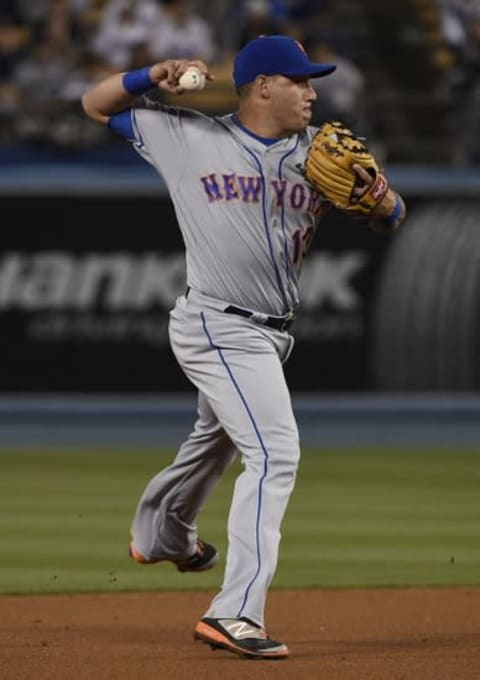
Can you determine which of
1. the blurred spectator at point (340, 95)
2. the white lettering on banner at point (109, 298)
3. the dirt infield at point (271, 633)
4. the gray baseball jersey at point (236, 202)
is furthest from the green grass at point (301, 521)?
the blurred spectator at point (340, 95)

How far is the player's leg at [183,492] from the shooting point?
244 inches

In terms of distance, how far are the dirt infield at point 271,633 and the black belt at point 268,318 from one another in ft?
3.69

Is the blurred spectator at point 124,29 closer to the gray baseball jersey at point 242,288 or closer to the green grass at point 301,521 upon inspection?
the green grass at point 301,521

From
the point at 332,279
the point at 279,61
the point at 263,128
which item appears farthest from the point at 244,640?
the point at 332,279

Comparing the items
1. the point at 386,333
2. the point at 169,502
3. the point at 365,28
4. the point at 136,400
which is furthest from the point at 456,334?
the point at 169,502

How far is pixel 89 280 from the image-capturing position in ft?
43.8

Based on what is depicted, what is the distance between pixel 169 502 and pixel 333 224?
739 cm

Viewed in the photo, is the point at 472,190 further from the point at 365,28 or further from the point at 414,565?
the point at 414,565

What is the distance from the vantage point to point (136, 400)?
13336 mm

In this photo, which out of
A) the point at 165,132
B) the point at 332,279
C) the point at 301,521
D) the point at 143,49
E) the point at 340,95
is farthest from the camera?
the point at 340,95

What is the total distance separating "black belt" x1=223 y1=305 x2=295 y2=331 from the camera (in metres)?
5.82

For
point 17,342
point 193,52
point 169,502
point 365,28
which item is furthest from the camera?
point 365,28

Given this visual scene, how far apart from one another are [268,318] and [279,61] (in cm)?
89

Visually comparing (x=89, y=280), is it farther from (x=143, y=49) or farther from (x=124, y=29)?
(x=124, y=29)
